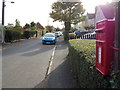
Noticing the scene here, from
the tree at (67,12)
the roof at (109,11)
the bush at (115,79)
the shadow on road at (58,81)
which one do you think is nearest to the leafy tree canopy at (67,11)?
the tree at (67,12)

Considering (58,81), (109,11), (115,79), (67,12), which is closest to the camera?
(115,79)

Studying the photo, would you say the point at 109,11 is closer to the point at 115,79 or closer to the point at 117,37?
the point at 117,37

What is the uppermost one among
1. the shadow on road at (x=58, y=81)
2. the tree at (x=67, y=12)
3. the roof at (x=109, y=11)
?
the tree at (x=67, y=12)

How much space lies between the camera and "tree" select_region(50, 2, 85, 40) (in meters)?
29.7

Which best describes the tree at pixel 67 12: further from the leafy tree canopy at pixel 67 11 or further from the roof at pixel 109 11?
the roof at pixel 109 11

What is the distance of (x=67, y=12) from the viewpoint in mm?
30656

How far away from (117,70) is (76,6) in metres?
30.7

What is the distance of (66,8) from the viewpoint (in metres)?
30.4

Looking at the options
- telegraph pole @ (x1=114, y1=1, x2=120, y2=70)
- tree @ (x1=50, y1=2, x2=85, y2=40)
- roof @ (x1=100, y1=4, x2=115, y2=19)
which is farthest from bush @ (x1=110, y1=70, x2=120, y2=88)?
tree @ (x1=50, y1=2, x2=85, y2=40)

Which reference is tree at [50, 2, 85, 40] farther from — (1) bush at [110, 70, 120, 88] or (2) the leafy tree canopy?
(1) bush at [110, 70, 120, 88]

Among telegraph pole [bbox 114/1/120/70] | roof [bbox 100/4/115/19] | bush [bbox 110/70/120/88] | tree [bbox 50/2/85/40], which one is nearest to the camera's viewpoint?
bush [bbox 110/70/120/88]

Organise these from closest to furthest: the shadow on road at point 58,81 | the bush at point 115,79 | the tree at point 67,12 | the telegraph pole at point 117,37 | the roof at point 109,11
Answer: the bush at point 115,79, the telegraph pole at point 117,37, the roof at point 109,11, the shadow on road at point 58,81, the tree at point 67,12

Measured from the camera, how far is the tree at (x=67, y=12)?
2973 centimetres

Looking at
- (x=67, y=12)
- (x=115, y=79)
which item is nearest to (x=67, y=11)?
(x=67, y=12)
